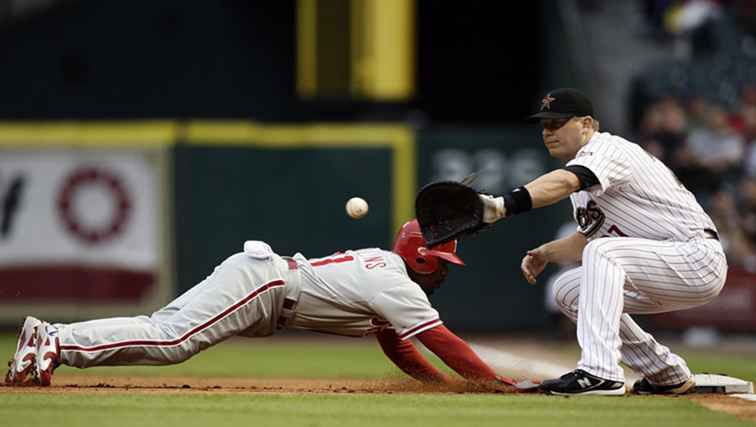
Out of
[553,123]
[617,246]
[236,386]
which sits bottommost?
[236,386]

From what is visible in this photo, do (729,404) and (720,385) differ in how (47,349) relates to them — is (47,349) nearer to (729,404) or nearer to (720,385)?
(729,404)

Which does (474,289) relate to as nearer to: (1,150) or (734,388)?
(1,150)

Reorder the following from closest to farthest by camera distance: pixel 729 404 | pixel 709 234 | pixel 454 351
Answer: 1. pixel 729 404
2. pixel 454 351
3. pixel 709 234

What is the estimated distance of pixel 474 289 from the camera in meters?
13.7

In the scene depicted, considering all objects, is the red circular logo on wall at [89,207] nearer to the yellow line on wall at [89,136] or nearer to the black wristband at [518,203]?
the yellow line on wall at [89,136]

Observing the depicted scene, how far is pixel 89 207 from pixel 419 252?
7.18 metres

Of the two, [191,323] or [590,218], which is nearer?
[191,323]

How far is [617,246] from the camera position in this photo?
6594 mm

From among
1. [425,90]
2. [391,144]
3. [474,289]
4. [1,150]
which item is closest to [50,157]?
[1,150]

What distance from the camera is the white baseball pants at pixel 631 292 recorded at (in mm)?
6430

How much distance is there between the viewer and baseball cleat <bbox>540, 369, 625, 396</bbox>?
644 centimetres

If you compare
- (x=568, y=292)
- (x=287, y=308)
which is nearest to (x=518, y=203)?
(x=568, y=292)

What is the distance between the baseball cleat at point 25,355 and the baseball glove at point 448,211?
188 centimetres

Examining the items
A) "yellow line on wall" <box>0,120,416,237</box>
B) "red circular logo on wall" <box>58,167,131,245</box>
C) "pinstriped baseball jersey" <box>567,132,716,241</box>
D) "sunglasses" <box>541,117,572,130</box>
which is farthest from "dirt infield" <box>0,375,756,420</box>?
"yellow line on wall" <box>0,120,416,237</box>
